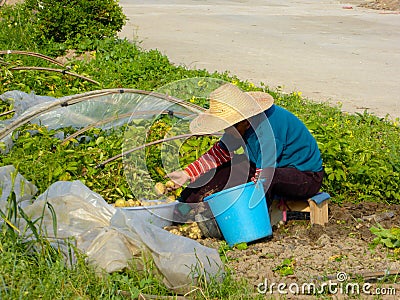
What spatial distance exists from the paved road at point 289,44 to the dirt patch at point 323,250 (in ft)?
10.0

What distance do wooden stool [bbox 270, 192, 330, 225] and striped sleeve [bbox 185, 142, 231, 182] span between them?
→ 1.46 ft

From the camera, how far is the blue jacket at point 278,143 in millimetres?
4895

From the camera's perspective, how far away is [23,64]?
29.0 ft

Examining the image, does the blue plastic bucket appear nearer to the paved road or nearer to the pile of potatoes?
the pile of potatoes

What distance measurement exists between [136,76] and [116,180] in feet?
9.62

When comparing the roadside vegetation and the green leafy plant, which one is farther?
the green leafy plant

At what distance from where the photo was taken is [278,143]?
16.3ft

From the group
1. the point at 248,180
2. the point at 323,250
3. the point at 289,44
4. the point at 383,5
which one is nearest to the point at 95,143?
the point at 248,180

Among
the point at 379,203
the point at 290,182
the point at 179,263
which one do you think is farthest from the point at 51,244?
the point at 379,203

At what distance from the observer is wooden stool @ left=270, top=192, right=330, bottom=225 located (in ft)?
16.9

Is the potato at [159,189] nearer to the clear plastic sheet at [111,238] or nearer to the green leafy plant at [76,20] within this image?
the clear plastic sheet at [111,238]

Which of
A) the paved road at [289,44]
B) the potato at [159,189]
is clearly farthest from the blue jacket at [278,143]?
the paved road at [289,44]

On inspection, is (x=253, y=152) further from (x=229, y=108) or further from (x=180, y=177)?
(x=180, y=177)

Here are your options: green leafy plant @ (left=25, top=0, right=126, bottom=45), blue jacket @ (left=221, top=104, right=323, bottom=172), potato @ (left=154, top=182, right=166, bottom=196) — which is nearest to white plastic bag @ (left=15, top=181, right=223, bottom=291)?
blue jacket @ (left=221, top=104, right=323, bottom=172)
